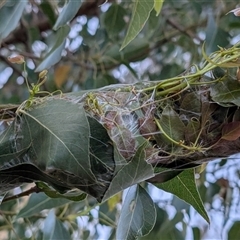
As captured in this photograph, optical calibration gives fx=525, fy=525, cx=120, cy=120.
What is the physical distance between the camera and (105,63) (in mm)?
1071

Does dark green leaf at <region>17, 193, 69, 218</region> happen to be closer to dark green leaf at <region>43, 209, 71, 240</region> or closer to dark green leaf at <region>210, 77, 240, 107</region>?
Answer: dark green leaf at <region>43, 209, 71, 240</region>

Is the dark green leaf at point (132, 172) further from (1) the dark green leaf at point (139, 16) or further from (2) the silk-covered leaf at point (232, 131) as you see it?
(1) the dark green leaf at point (139, 16)

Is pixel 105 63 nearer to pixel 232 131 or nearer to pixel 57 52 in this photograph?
pixel 57 52

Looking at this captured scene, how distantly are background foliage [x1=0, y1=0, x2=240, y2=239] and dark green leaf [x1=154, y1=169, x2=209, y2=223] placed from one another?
0.27 m

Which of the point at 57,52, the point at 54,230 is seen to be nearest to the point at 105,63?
the point at 57,52

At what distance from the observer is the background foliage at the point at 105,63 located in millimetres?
768

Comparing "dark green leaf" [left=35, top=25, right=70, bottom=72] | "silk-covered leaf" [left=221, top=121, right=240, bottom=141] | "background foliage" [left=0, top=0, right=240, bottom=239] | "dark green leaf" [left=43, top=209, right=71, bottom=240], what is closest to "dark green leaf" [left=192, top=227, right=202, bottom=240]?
"background foliage" [left=0, top=0, right=240, bottom=239]

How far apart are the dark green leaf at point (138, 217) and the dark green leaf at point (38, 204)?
0.89 feet

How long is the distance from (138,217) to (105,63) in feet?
2.22

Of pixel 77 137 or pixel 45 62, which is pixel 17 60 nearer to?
pixel 77 137

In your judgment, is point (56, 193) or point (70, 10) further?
point (70, 10)

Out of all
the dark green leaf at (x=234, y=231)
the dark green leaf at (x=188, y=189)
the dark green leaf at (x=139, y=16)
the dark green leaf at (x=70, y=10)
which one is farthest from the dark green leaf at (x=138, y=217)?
the dark green leaf at (x=234, y=231)

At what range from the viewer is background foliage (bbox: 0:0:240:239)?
0.77m

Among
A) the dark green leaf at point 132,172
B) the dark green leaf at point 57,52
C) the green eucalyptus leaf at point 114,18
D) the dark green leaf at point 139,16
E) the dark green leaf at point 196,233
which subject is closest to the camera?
the dark green leaf at point 132,172
